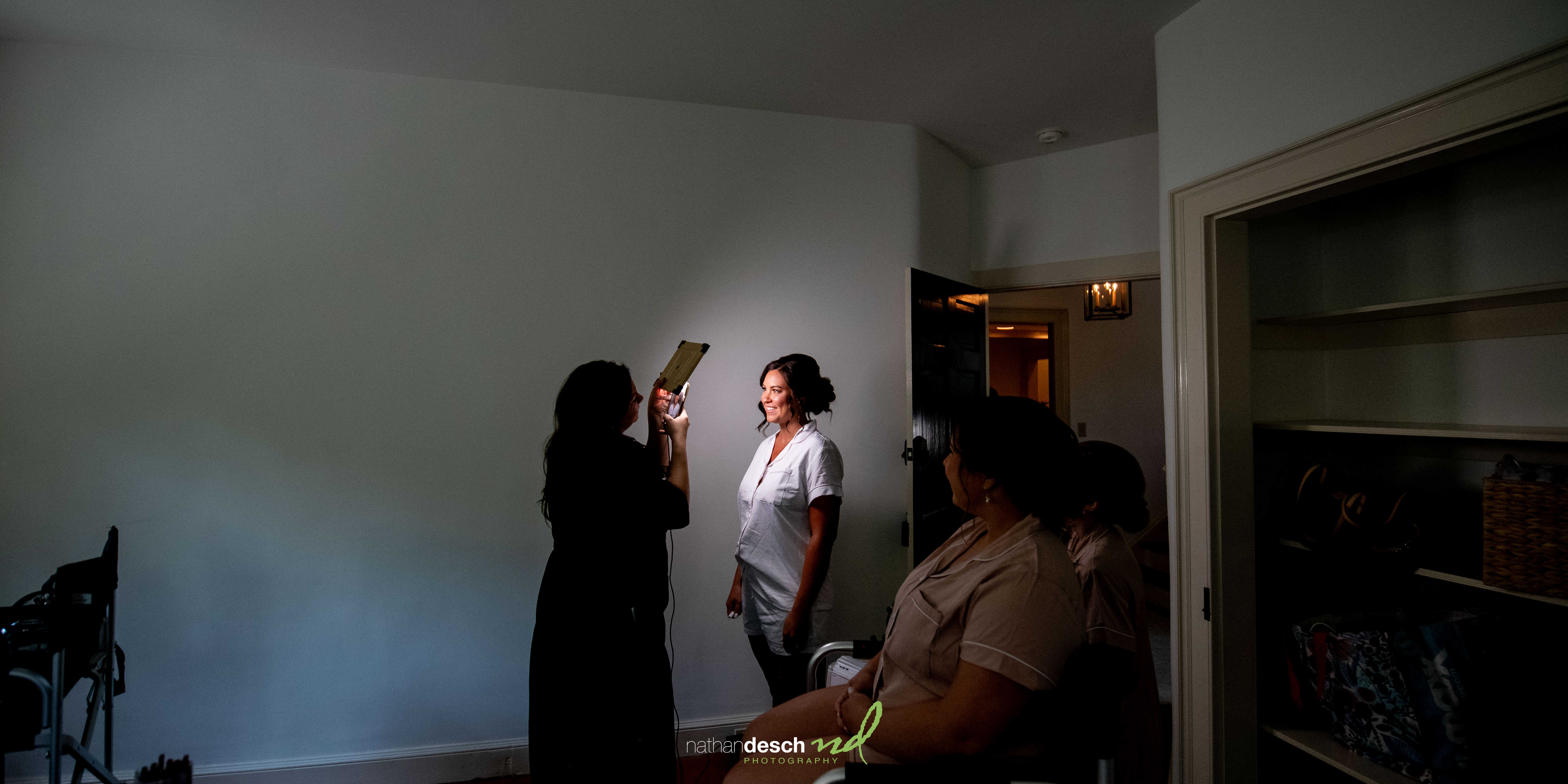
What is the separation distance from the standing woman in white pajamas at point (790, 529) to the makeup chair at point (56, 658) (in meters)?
1.81

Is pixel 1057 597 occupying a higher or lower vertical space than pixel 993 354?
lower

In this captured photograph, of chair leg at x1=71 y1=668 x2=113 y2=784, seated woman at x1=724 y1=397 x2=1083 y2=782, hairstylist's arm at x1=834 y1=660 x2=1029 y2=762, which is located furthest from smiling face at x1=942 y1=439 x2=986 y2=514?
chair leg at x1=71 y1=668 x2=113 y2=784

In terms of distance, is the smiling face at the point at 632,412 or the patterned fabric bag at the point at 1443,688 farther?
the smiling face at the point at 632,412

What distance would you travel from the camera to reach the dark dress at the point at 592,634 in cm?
156

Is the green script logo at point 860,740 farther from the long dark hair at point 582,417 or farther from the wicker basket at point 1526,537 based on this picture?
the wicker basket at point 1526,537

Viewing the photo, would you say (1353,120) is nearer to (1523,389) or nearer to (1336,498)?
(1523,389)

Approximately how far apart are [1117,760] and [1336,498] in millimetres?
977

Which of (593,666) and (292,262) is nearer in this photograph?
(593,666)

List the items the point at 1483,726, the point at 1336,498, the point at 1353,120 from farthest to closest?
the point at 1336,498 < the point at 1353,120 < the point at 1483,726

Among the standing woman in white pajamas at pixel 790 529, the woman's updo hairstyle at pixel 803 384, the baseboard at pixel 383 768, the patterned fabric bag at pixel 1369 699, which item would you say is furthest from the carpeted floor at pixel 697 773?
the patterned fabric bag at pixel 1369 699

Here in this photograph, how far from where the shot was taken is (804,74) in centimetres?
248

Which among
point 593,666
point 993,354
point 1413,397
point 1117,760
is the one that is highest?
point 993,354

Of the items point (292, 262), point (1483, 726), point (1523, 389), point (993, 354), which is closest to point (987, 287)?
point (1523, 389)

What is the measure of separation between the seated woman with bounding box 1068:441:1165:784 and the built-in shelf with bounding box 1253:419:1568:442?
59 centimetres
